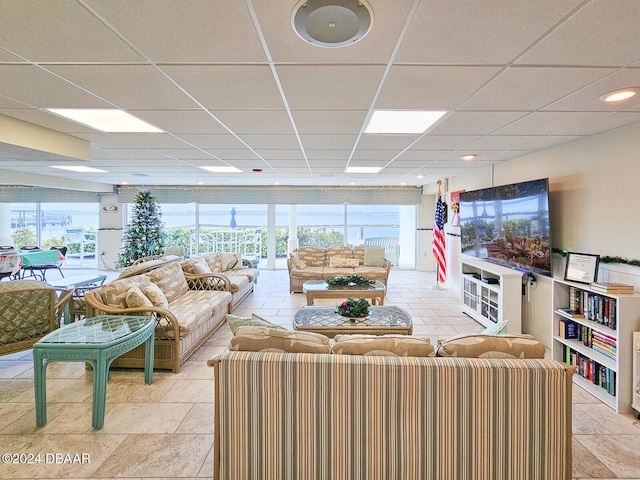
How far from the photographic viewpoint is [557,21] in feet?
4.42

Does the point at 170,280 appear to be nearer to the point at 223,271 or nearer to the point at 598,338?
the point at 223,271

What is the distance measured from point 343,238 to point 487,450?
800cm

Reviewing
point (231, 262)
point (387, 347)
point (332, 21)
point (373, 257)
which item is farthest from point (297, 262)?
point (332, 21)

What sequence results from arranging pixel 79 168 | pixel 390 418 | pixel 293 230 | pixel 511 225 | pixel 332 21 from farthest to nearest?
pixel 293 230, pixel 79 168, pixel 511 225, pixel 390 418, pixel 332 21

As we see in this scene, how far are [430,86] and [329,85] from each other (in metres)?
0.63

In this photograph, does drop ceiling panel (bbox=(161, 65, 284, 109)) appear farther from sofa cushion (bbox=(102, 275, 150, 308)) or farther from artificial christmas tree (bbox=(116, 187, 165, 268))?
artificial christmas tree (bbox=(116, 187, 165, 268))

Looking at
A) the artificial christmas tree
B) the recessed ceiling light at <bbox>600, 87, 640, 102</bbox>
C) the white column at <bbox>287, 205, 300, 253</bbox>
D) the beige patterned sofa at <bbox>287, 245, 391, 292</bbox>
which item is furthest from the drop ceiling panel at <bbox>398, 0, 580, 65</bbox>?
the white column at <bbox>287, 205, 300, 253</bbox>

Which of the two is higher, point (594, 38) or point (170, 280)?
point (594, 38)

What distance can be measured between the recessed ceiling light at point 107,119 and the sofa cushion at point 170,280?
170 cm

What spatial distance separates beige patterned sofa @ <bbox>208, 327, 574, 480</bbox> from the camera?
5.26ft

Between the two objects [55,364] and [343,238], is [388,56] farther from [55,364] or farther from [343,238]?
[343,238]

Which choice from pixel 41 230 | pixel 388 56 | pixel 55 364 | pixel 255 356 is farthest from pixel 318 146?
pixel 41 230

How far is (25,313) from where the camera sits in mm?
2980

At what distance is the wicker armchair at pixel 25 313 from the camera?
2.88 meters
